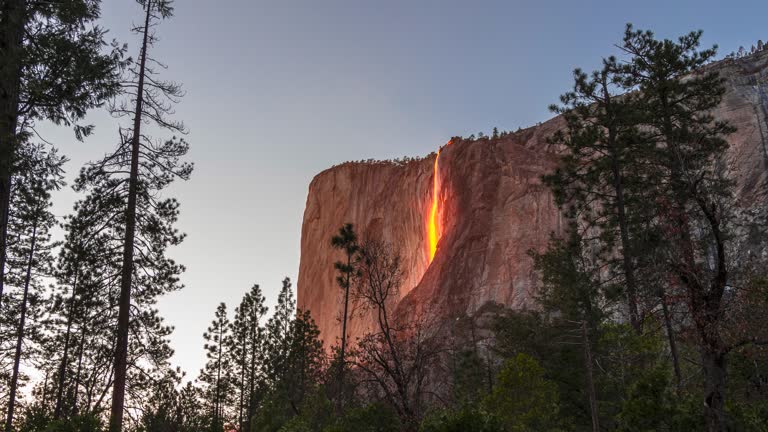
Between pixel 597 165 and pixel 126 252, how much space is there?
627 inches

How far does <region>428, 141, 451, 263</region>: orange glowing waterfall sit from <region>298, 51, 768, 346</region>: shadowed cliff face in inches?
26.5

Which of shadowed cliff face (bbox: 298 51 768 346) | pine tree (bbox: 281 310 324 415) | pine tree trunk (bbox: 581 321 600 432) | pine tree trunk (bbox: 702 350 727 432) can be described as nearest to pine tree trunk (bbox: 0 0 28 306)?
pine tree trunk (bbox: 702 350 727 432)

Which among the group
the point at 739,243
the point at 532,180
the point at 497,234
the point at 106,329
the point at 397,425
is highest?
the point at 532,180

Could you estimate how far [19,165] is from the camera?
11.7 meters

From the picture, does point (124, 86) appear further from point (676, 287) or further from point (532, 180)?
point (532, 180)

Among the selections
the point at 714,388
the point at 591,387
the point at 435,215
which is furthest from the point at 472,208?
the point at 714,388

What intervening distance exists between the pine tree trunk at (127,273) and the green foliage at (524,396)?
480 inches

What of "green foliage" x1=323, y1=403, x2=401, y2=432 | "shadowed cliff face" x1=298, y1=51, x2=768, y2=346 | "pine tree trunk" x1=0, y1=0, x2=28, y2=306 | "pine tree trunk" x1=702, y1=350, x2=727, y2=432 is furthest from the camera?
"shadowed cliff face" x1=298, y1=51, x2=768, y2=346

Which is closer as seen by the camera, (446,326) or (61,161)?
(61,161)

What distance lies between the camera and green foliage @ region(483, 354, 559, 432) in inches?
849

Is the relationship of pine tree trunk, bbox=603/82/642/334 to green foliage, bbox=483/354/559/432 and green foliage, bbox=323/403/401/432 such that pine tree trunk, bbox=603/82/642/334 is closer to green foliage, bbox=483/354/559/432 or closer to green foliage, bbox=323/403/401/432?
green foliage, bbox=483/354/559/432

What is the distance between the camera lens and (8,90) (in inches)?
439

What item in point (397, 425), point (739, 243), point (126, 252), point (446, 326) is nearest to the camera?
point (126, 252)

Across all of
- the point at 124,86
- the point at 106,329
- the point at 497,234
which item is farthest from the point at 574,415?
the point at 497,234
